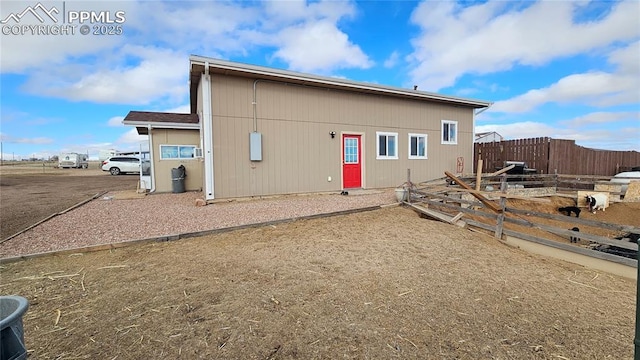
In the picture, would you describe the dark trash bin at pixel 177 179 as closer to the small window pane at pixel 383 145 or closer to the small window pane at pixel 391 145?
the small window pane at pixel 383 145

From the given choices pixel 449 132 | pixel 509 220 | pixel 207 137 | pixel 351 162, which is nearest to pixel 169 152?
pixel 207 137

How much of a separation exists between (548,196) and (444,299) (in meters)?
10.7

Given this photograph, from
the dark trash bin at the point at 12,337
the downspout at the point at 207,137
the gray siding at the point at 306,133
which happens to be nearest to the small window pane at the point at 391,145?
the gray siding at the point at 306,133

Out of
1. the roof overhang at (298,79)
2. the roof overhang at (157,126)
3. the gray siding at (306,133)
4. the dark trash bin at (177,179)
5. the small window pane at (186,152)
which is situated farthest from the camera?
the small window pane at (186,152)

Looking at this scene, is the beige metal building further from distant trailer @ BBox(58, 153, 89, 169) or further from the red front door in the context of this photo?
distant trailer @ BBox(58, 153, 89, 169)

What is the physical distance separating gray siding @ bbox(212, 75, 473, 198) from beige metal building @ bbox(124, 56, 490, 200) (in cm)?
3

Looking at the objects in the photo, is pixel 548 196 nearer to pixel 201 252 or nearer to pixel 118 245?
pixel 201 252

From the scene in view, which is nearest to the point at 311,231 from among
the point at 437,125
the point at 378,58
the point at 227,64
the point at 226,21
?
the point at 227,64

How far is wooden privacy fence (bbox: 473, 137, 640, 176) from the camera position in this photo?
11.4 metres

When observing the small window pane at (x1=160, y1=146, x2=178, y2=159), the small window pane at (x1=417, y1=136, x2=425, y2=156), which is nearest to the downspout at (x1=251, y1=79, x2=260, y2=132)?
the small window pane at (x1=160, y1=146, x2=178, y2=159)

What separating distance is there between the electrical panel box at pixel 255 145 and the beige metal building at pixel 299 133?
3 centimetres

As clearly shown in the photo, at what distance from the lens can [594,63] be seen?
11.1 m

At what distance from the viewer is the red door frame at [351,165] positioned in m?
10.5

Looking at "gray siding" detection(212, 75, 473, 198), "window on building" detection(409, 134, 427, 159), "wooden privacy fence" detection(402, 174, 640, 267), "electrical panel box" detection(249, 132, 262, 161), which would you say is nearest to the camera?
"wooden privacy fence" detection(402, 174, 640, 267)
